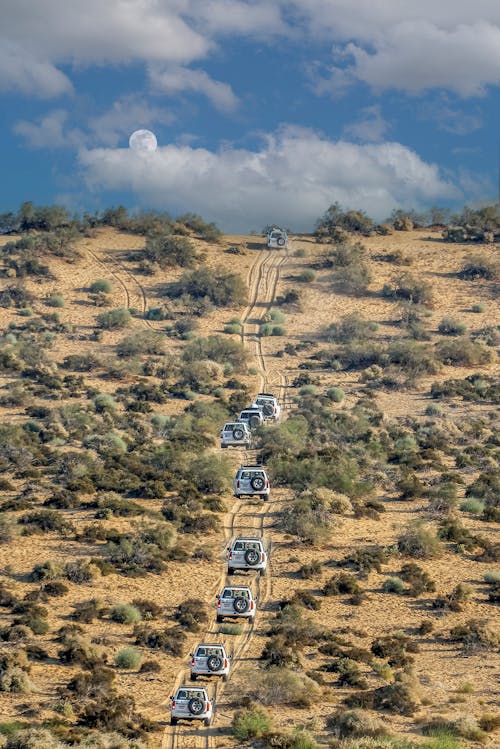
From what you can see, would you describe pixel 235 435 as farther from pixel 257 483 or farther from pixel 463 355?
pixel 463 355

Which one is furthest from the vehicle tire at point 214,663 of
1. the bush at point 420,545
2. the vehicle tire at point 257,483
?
the vehicle tire at point 257,483

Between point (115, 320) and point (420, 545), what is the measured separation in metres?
38.3

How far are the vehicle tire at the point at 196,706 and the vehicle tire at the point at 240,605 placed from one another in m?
6.08

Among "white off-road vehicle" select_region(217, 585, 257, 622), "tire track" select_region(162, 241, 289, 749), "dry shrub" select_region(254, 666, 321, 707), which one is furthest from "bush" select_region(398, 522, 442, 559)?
"dry shrub" select_region(254, 666, 321, 707)

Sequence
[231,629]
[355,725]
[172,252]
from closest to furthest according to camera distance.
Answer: [355,725] → [231,629] → [172,252]

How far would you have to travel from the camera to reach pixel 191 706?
2305 centimetres

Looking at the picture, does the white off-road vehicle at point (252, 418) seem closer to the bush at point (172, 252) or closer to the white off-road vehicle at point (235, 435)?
the white off-road vehicle at point (235, 435)

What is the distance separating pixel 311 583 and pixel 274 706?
8.90m

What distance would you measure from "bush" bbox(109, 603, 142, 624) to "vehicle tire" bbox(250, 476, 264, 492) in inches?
395

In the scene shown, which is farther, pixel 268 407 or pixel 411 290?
pixel 411 290

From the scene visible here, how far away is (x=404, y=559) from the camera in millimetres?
35250

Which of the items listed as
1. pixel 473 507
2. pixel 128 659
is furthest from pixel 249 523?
pixel 128 659

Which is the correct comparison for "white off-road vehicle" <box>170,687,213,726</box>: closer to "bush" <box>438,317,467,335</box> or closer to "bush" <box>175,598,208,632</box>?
"bush" <box>175,598,208,632</box>

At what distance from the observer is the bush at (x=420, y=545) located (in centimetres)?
3547
